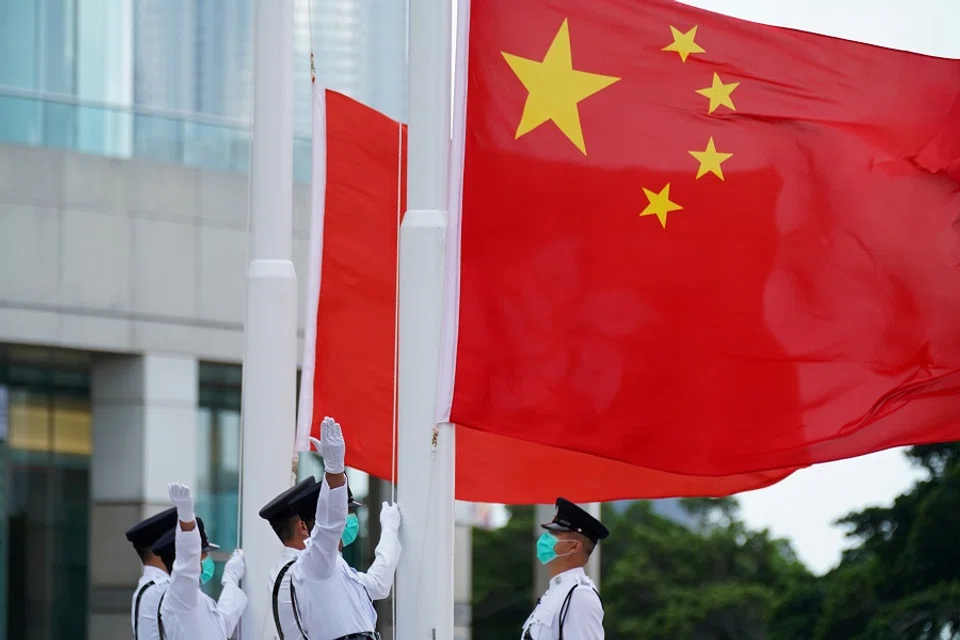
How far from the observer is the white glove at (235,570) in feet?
33.2

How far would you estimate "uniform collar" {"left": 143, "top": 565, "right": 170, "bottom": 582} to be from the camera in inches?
353

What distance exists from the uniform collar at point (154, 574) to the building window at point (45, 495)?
48.2 ft

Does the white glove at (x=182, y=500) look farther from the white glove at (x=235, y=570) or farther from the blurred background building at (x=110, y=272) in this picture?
the blurred background building at (x=110, y=272)

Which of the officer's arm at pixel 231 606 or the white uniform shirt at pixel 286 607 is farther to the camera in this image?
the officer's arm at pixel 231 606

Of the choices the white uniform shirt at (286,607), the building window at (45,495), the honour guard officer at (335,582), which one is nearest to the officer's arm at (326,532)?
the honour guard officer at (335,582)

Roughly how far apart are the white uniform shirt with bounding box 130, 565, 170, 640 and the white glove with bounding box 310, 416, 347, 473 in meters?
1.63

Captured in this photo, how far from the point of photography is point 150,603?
29.3 feet

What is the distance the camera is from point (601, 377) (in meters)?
9.24

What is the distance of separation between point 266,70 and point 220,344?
13336 mm

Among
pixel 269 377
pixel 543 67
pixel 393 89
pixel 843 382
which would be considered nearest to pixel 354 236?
pixel 269 377

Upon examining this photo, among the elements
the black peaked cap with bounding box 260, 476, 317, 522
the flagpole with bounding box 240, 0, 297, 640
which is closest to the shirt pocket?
the black peaked cap with bounding box 260, 476, 317, 522

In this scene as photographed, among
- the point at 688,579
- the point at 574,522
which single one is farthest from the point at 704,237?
the point at 688,579

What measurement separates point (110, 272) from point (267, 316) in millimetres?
12720

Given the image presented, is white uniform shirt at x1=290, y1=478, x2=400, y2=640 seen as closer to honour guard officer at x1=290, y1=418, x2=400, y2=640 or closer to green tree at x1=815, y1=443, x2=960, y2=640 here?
honour guard officer at x1=290, y1=418, x2=400, y2=640
